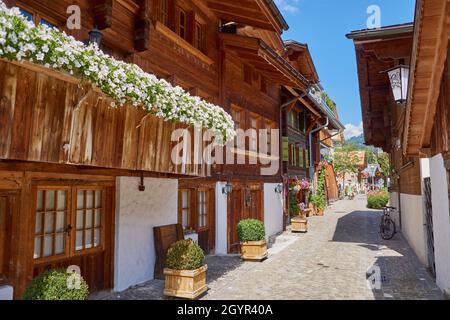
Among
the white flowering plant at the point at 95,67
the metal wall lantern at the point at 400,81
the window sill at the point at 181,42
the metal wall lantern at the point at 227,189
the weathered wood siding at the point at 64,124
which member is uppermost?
the window sill at the point at 181,42

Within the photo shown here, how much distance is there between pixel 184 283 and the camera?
22.6ft

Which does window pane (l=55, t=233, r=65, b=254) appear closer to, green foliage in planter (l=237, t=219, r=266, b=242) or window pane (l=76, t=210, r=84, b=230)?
window pane (l=76, t=210, r=84, b=230)

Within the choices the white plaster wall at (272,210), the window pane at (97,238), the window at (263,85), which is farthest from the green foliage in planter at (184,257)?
the window at (263,85)

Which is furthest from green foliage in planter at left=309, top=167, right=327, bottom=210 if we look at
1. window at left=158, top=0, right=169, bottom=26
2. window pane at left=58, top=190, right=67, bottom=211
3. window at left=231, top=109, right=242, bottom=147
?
window pane at left=58, top=190, right=67, bottom=211

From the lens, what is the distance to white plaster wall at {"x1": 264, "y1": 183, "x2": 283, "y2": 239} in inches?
600

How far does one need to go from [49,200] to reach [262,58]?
29.0ft

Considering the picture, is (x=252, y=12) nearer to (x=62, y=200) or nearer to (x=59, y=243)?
(x=62, y=200)

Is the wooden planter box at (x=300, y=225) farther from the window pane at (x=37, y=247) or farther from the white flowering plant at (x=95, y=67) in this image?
the window pane at (x=37, y=247)

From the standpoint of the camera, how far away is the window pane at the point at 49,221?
609 cm

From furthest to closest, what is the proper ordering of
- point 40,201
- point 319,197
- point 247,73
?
point 319,197 < point 247,73 < point 40,201

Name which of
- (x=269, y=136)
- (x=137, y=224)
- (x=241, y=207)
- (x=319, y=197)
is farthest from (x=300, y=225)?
(x=137, y=224)

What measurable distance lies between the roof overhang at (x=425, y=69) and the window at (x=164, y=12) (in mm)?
6127

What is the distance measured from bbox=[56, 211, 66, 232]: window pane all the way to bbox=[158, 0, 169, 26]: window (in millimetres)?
5276
